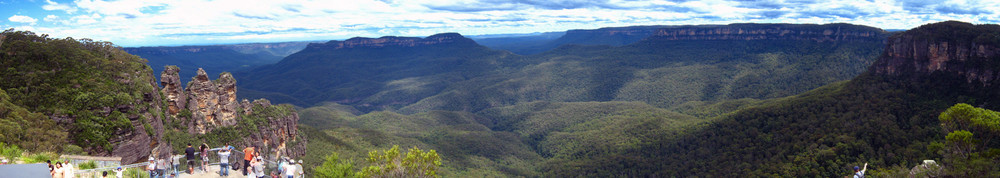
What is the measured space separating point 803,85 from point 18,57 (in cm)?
17684

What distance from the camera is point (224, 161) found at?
1073 inches

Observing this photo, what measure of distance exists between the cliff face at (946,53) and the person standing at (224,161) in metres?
83.1

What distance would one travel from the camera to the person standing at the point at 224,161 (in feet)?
88.0

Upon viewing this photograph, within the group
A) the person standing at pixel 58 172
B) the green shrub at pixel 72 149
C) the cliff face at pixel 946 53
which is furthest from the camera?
the cliff face at pixel 946 53

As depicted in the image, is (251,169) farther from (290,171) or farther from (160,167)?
(160,167)

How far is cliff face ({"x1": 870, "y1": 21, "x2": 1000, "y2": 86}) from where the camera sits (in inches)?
2509

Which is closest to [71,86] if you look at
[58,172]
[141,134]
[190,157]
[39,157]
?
[141,134]

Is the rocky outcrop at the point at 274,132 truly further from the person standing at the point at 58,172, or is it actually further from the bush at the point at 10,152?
the person standing at the point at 58,172

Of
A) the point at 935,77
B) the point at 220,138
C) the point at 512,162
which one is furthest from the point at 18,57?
the point at 935,77

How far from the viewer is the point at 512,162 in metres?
102

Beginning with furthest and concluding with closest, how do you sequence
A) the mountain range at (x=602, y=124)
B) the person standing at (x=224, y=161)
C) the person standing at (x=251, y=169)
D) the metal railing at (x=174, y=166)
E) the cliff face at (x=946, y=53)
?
the cliff face at (x=946, y=53), the mountain range at (x=602, y=124), the person standing at (x=224, y=161), the person standing at (x=251, y=169), the metal railing at (x=174, y=166)

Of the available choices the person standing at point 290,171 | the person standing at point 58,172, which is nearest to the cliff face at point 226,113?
the person standing at point 58,172

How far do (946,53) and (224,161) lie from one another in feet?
298

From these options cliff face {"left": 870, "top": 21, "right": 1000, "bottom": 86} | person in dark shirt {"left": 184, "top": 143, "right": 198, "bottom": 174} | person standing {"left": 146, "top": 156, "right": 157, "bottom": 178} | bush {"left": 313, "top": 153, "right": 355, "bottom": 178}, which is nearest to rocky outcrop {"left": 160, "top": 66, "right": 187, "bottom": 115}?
person in dark shirt {"left": 184, "top": 143, "right": 198, "bottom": 174}
